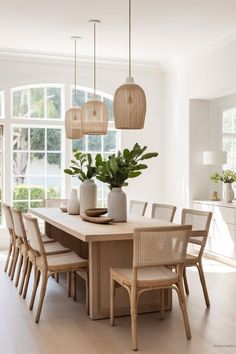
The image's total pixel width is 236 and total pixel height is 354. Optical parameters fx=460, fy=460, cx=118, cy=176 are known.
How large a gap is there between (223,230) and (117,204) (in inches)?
96.2

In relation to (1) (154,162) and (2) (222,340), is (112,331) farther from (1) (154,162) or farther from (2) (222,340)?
(1) (154,162)

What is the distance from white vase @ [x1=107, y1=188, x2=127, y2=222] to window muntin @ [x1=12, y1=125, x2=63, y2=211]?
10.7 ft

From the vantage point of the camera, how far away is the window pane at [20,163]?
735 cm

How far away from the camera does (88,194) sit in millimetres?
4941

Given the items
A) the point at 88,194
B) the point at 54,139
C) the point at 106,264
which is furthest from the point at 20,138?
the point at 106,264

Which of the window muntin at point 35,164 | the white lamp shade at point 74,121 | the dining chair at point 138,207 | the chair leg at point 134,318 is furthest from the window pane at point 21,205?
the chair leg at point 134,318

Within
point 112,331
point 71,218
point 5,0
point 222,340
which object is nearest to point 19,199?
point 71,218

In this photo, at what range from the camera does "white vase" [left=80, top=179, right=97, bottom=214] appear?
16.2 ft

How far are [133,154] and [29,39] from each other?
3.08 meters

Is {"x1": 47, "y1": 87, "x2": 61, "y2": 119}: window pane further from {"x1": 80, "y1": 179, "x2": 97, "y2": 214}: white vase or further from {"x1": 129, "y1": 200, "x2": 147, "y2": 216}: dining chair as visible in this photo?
{"x1": 80, "y1": 179, "x2": 97, "y2": 214}: white vase

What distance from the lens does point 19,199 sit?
7379 mm

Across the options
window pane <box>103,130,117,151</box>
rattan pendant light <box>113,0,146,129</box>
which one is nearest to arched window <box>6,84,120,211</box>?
window pane <box>103,130,117,151</box>

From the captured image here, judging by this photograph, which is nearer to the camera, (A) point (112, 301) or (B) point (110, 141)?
(A) point (112, 301)

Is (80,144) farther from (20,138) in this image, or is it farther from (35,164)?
(20,138)
